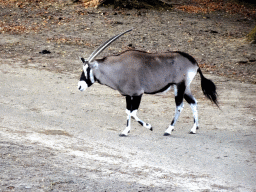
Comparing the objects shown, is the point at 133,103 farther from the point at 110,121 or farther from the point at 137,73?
the point at 110,121

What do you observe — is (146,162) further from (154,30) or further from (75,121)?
(154,30)

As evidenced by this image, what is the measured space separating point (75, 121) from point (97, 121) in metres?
0.42

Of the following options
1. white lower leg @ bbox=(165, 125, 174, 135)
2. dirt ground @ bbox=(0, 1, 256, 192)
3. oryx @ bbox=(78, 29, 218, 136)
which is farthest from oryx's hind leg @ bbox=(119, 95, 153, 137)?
white lower leg @ bbox=(165, 125, 174, 135)

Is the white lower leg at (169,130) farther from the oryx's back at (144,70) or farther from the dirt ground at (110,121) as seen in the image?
the oryx's back at (144,70)

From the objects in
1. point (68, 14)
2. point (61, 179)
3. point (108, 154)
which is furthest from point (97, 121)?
point (68, 14)

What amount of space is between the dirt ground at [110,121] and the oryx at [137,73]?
0.79 metres

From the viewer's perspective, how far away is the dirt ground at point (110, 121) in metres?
5.64

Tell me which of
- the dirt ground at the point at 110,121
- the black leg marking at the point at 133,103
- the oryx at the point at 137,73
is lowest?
the dirt ground at the point at 110,121

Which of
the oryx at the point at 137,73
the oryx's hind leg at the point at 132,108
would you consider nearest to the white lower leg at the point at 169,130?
the oryx at the point at 137,73

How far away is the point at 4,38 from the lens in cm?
1502

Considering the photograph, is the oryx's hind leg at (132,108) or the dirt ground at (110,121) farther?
the oryx's hind leg at (132,108)

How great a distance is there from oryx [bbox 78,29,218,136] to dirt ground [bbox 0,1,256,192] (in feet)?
2.59

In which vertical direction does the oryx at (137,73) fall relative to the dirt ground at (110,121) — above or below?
above

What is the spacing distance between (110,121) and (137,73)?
4.65ft
